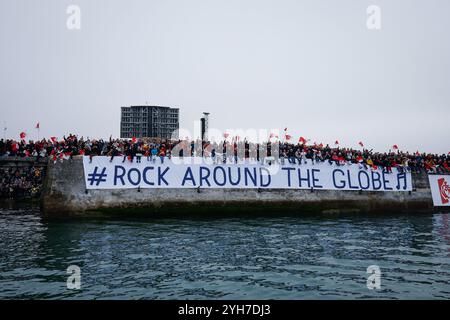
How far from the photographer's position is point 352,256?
1395 cm

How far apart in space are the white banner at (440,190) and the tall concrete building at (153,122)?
9117 cm

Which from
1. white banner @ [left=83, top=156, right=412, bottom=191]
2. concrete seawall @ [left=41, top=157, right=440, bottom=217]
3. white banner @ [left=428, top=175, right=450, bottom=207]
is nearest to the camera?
concrete seawall @ [left=41, top=157, right=440, bottom=217]

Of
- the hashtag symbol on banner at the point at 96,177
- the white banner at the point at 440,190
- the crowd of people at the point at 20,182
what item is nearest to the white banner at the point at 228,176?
the hashtag symbol on banner at the point at 96,177

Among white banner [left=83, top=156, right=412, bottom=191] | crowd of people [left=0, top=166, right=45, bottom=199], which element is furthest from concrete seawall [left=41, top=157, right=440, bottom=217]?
crowd of people [left=0, top=166, right=45, bottom=199]

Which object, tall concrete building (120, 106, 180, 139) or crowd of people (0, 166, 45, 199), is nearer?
crowd of people (0, 166, 45, 199)

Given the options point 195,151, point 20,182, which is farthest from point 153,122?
point 195,151

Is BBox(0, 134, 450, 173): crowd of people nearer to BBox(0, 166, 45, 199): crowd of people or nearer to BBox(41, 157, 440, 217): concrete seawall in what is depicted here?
BBox(41, 157, 440, 217): concrete seawall

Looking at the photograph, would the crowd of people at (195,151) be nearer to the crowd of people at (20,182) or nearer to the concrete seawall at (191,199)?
the concrete seawall at (191,199)

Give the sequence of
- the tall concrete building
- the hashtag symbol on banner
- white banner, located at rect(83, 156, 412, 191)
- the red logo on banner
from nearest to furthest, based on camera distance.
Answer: the hashtag symbol on banner < white banner, located at rect(83, 156, 412, 191) < the red logo on banner < the tall concrete building

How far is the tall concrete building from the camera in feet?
383

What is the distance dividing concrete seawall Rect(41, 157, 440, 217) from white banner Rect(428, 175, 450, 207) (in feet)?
10.6

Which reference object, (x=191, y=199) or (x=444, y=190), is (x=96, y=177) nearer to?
(x=191, y=199)

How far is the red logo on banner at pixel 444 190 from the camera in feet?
115

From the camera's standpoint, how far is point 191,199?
86.7ft
